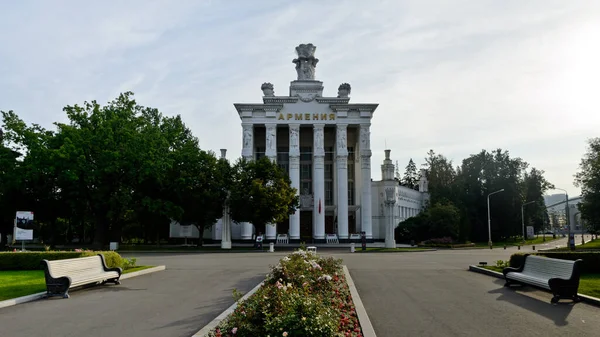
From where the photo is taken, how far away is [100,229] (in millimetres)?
42438

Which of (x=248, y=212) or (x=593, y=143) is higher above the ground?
(x=593, y=143)

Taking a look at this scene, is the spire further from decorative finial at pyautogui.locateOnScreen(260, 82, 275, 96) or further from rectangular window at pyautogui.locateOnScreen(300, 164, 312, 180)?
decorative finial at pyautogui.locateOnScreen(260, 82, 275, 96)

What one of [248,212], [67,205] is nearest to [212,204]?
[248,212]

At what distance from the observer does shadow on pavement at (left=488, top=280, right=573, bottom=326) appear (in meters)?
10.3

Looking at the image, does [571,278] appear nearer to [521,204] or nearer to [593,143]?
[593,143]

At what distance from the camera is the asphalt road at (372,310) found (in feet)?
29.2

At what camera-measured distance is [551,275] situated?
43.3 ft

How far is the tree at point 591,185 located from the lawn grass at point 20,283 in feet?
163

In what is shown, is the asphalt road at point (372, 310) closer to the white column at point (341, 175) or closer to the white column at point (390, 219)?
the white column at point (390, 219)

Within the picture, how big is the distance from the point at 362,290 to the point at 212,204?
31.5m

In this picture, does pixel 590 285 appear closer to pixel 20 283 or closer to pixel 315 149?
pixel 20 283

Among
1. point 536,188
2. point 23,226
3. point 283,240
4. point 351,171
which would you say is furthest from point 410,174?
point 23,226

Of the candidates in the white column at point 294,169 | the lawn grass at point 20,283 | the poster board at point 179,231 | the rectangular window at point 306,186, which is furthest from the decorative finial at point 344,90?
the lawn grass at point 20,283

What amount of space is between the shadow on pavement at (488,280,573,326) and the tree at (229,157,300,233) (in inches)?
1168
